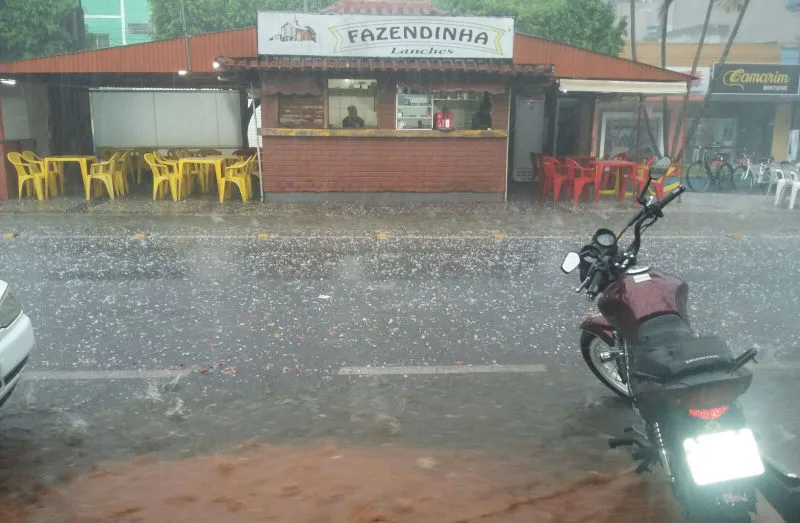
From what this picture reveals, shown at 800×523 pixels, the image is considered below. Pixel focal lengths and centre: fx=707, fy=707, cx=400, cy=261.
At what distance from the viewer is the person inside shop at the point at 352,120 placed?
46.2 ft

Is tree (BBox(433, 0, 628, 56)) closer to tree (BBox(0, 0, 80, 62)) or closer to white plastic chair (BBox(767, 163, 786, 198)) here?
white plastic chair (BBox(767, 163, 786, 198))

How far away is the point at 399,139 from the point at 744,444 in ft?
38.6

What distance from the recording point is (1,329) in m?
3.82

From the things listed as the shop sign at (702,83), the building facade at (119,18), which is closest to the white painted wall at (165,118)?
the shop sign at (702,83)

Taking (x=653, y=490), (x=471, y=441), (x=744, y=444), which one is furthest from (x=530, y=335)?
(x=744, y=444)

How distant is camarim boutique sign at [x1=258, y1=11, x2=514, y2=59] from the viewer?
13.2m

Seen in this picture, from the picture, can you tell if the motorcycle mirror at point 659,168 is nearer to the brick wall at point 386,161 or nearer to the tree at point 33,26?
the brick wall at point 386,161

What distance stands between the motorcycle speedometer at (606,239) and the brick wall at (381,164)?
1035cm

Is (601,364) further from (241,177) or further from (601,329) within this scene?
(241,177)

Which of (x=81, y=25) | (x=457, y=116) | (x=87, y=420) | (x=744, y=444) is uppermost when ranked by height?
(x=81, y=25)

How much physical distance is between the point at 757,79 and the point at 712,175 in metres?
8.14

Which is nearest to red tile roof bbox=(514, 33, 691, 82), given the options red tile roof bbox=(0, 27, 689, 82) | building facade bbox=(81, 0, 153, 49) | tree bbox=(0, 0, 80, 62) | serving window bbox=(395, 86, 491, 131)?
red tile roof bbox=(0, 27, 689, 82)

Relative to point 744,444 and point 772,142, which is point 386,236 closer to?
point 744,444

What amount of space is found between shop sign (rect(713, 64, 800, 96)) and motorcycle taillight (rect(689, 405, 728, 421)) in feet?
75.3
